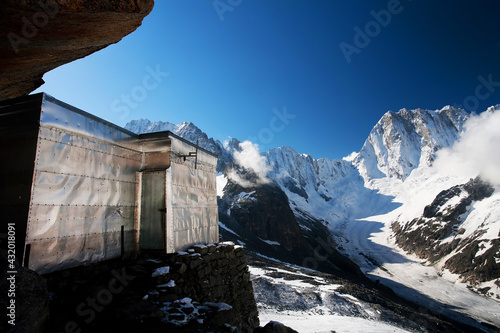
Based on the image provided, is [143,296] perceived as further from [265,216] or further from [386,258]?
[386,258]

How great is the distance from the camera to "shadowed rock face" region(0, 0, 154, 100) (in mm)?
3869

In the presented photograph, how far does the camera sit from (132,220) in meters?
8.85

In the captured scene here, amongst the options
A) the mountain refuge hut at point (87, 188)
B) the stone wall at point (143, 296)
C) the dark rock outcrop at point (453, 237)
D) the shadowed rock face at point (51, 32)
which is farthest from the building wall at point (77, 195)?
the dark rock outcrop at point (453, 237)

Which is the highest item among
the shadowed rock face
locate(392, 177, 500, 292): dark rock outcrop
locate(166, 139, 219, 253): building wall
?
the shadowed rock face

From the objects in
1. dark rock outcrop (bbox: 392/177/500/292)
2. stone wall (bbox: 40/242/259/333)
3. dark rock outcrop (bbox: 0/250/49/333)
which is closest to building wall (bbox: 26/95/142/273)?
stone wall (bbox: 40/242/259/333)

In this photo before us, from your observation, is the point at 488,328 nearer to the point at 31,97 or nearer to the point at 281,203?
the point at 281,203

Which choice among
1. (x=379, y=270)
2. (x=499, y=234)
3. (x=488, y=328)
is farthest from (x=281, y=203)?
(x=499, y=234)

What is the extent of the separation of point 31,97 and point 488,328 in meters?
86.5

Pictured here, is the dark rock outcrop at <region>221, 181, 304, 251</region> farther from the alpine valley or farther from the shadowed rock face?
the shadowed rock face

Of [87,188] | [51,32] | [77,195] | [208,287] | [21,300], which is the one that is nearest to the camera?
[21,300]

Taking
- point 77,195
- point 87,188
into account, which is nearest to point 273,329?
point 77,195

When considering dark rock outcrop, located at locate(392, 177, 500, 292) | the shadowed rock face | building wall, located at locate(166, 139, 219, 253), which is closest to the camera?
the shadowed rock face

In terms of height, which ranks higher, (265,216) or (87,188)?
(87,188)

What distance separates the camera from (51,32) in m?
4.61
